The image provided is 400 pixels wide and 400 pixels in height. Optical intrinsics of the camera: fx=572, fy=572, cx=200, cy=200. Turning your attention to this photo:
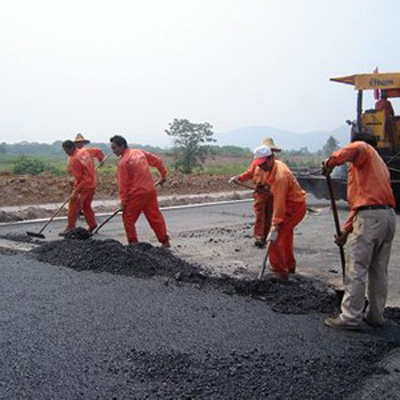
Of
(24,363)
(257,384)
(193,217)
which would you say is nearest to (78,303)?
(24,363)

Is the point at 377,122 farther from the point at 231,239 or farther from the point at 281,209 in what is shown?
the point at 281,209

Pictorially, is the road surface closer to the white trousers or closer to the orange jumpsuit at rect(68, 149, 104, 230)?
the orange jumpsuit at rect(68, 149, 104, 230)

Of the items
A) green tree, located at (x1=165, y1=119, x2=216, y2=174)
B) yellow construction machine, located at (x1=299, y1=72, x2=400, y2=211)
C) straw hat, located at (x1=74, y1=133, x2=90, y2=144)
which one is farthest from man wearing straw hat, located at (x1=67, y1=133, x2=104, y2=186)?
green tree, located at (x1=165, y1=119, x2=216, y2=174)

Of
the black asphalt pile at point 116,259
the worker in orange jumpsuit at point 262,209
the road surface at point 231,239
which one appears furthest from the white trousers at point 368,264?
the worker in orange jumpsuit at point 262,209

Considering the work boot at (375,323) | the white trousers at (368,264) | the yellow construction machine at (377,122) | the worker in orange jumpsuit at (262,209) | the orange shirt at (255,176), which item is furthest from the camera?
the yellow construction machine at (377,122)

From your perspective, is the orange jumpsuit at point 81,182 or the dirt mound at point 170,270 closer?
the dirt mound at point 170,270

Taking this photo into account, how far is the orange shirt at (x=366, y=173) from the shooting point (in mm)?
4250

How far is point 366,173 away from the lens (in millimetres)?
4312

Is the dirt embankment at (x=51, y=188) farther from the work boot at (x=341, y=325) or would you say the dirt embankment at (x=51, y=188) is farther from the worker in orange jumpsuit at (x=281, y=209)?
the work boot at (x=341, y=325)

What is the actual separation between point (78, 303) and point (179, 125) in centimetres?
2410

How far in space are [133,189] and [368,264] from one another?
12.1 feet

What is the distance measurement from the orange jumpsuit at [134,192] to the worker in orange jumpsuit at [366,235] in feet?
10.9

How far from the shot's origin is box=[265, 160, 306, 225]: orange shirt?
17.4 feet

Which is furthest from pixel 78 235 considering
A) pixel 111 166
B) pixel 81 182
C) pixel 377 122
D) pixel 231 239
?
pixel 111 166
